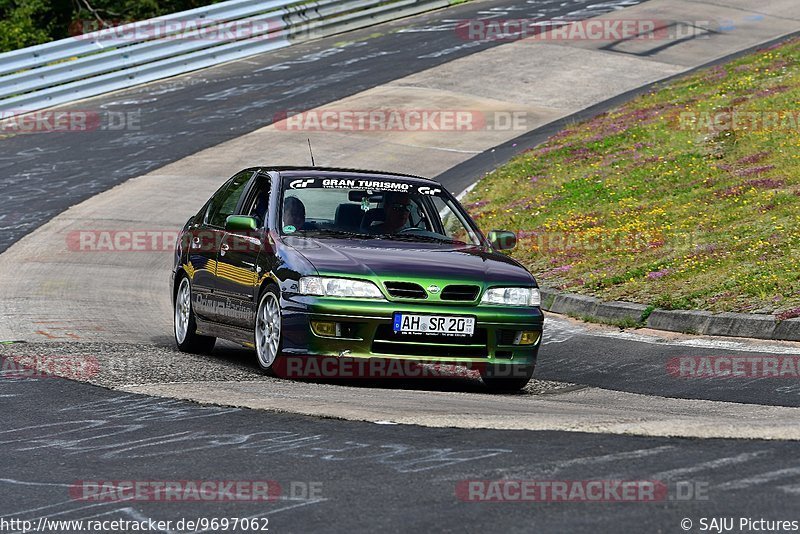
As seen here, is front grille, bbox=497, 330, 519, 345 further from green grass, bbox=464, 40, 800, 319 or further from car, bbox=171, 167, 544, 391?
green grass, bbox=464, 40, 800, 319

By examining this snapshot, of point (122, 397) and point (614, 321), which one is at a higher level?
point (122, 397)

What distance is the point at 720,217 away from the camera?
52.2 ft

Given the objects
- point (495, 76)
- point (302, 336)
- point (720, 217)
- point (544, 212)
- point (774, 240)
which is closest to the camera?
point (302, 336)

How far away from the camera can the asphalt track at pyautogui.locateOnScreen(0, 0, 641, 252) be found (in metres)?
21.6

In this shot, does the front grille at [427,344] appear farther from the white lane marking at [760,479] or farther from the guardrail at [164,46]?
the guardrail at [164,46]

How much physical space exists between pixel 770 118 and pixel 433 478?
622 inches

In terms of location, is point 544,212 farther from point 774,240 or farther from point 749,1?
point 749,1

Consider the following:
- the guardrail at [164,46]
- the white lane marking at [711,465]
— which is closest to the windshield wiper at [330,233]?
the white lane marking at [711,465]

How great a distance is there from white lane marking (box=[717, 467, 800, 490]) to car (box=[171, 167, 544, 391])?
3.43m

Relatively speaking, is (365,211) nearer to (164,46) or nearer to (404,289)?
(404,289)

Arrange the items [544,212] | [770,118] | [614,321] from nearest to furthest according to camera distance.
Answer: [614,321] → [544,212] → [770,118]

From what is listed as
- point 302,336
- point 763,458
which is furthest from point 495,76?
point 763,458

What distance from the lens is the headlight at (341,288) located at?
9.06 meters

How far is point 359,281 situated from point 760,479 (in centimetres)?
378
